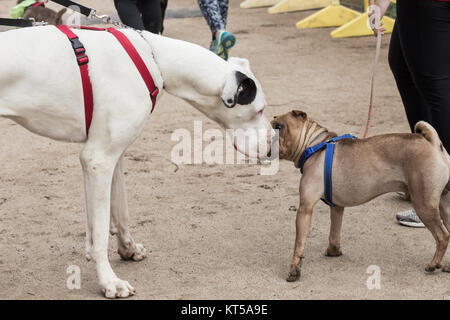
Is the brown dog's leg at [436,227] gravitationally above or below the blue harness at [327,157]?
below

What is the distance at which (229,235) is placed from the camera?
13.8ft

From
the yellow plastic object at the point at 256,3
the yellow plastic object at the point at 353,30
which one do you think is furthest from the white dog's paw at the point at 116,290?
the yellow plastic object at the point at 256,3

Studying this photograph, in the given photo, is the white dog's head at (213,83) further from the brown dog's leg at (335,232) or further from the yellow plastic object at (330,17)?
the yellow plastic object at (330,17)

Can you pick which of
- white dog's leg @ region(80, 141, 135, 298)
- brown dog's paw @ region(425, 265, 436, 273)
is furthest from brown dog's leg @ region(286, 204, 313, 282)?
white dog's leg @ region(80, 141, 135, 298)

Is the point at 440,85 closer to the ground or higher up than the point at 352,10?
higher up

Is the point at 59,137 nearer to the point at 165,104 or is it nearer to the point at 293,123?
the point at 293,123

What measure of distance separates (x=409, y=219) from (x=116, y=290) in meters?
1.73

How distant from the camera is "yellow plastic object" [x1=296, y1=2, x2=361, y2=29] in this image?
1069 centimetres

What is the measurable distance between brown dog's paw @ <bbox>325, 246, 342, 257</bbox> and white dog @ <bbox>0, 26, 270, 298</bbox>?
0.71 m

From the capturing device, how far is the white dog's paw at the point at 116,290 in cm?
341

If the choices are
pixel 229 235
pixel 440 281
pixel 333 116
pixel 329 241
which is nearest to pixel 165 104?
pixel 333 116

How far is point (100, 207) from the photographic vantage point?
11.1ft

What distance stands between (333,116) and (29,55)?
3749 millimetres

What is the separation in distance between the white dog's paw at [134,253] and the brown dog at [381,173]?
0.81 metres
